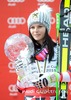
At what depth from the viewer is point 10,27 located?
343 centimetres

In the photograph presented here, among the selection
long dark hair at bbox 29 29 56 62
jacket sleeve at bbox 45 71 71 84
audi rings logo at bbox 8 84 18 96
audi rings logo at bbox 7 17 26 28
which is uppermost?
audi rings logo at bbox 7 17 26 28

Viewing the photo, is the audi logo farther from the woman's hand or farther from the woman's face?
the woman's hand

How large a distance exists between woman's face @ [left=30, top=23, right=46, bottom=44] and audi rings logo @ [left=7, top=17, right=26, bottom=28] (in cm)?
108

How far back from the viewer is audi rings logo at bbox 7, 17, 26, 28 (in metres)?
3.42

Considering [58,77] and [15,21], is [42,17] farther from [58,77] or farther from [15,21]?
[15,21]

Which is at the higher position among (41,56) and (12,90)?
(41,56)

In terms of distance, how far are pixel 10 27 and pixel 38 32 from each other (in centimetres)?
115

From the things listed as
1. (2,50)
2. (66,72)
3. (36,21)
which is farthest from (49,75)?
(2,50)

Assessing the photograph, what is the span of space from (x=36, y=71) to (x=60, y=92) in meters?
0.21

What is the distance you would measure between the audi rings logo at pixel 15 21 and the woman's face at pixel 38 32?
3.55 ft

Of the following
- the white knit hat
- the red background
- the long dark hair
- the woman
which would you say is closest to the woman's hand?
the woman

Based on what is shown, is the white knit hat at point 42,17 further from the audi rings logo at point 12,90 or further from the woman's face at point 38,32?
the audi rings logo at point 12,90

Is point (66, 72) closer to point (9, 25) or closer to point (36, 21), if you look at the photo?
point (36, 21)

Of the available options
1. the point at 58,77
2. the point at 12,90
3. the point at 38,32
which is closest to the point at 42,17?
the point at 38,32
